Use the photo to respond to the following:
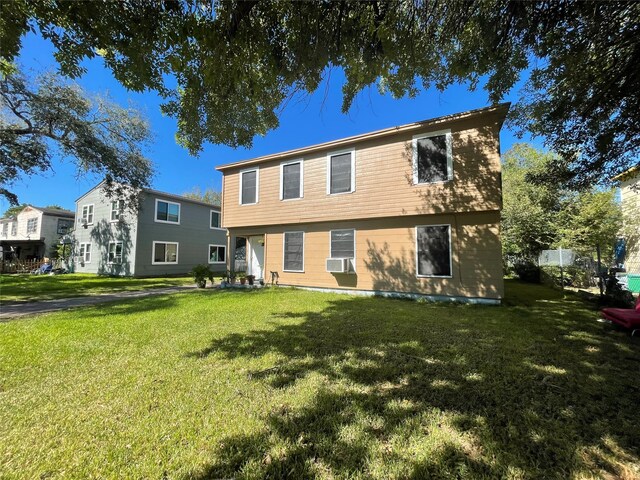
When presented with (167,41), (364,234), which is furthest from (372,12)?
(364,234)

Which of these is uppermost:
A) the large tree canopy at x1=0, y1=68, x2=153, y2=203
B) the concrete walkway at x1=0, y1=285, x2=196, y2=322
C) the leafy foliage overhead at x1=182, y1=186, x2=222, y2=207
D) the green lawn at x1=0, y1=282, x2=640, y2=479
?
the leafy foliage overhead at x1=182, y1=186, x2=222, y2=207

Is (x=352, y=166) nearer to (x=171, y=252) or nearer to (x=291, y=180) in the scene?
(x=291, y=180)

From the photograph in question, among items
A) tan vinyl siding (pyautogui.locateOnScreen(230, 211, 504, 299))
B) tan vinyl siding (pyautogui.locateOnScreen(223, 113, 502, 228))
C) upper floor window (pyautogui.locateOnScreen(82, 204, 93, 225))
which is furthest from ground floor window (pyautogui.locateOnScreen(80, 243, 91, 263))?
tan vinyl siding (pyautogui.locateOnScreen(230, 211, 504, 299))

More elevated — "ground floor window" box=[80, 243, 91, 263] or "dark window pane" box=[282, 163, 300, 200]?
"dark window pane" box=[282, 163, 300, 200]

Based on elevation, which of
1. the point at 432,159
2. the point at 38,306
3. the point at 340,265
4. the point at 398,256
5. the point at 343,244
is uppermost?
the point at 432,159

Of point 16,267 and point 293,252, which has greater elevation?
point 293,252

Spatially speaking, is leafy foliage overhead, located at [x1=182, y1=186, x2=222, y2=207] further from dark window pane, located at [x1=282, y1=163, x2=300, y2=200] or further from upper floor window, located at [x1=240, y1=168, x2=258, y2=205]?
dark window pane, located at [x1=282, y1=163, x2=300, y2=200]

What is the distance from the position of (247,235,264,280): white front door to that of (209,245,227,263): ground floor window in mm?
8741

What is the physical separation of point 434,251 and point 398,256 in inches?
43.4

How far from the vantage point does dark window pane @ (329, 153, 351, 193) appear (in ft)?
31.7

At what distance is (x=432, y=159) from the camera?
27.2 ft

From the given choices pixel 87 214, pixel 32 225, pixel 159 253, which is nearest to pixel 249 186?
pixel 159 253

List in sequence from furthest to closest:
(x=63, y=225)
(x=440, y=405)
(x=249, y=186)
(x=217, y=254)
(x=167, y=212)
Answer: (x=63, y=225) → (x=217, y=254) → (x=167, y=212) → (x=249, y=186) → (x=440, y=405)

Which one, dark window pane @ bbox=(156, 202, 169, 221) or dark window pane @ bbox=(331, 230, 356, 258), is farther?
dark window pane @ bbox=(156, 202, 169, 221)
